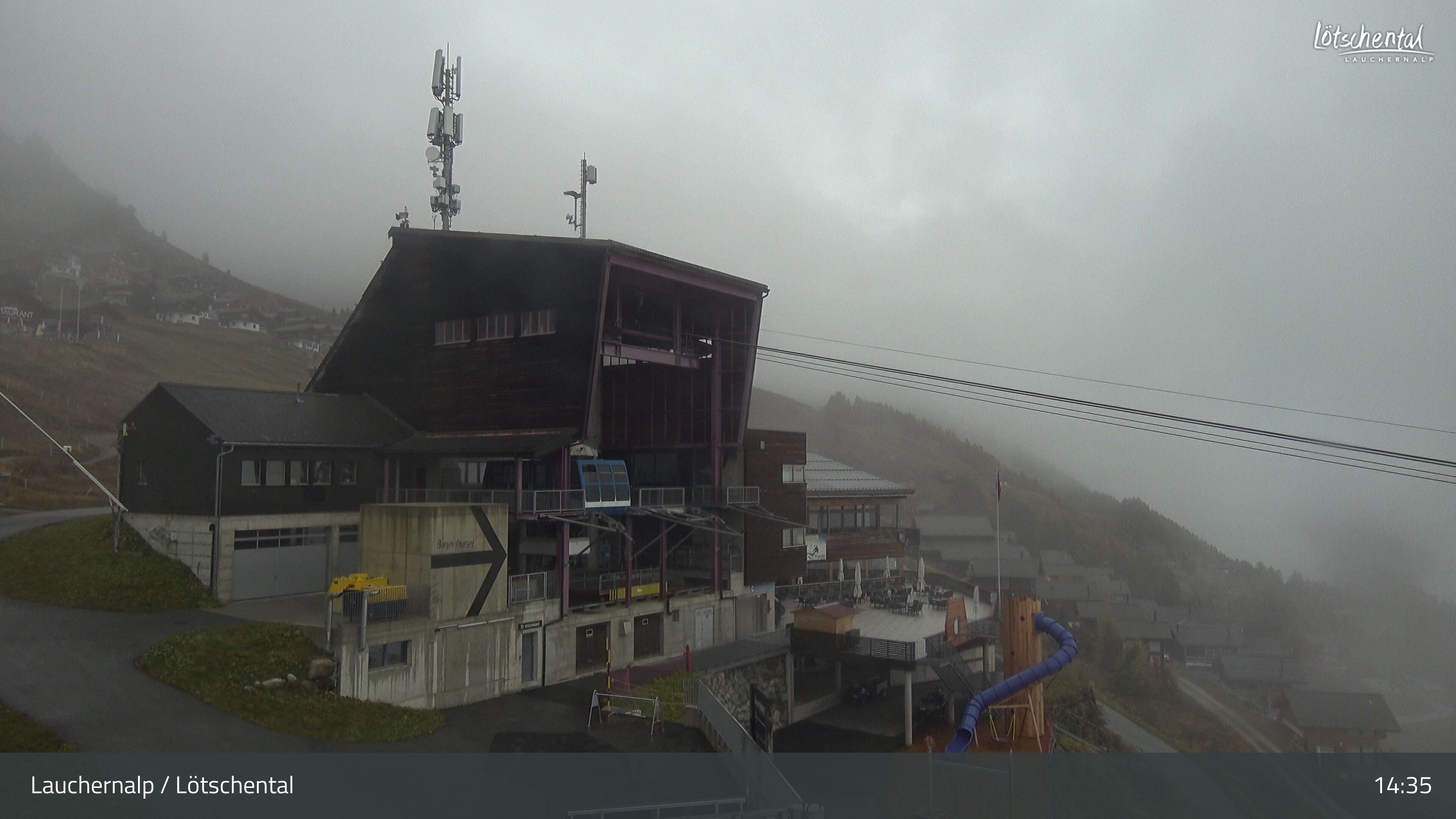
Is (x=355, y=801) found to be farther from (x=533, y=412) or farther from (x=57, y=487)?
(x=57, y=487)

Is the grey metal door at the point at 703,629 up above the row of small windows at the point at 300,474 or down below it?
below

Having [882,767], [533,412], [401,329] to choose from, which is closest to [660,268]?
[533,412]

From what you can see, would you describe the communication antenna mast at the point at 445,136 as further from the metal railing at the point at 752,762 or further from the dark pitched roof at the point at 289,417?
the metal railing at the point at 752,762

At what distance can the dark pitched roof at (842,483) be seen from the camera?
48.6 meters

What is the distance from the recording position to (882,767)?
26156mm

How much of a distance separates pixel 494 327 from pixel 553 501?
26.8 feet

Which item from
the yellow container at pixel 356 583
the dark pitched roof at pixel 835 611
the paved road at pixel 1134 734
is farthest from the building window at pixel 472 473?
the paved road at pixel 1134 734

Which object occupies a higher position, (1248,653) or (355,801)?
(355,801)

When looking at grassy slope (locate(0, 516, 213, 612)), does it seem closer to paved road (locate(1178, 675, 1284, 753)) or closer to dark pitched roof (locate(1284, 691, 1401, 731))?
paved road (locate(1178, 675, 1284, 753))

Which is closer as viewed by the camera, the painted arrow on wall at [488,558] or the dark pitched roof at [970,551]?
the painted arrow on wall at [488,558]

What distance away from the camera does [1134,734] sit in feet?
153

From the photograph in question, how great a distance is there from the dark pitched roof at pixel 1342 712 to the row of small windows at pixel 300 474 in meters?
53.1

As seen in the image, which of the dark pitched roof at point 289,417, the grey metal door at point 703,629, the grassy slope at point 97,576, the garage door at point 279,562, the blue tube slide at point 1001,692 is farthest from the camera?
the grey metal door at point 703,629

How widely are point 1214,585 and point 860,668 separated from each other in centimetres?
9977
